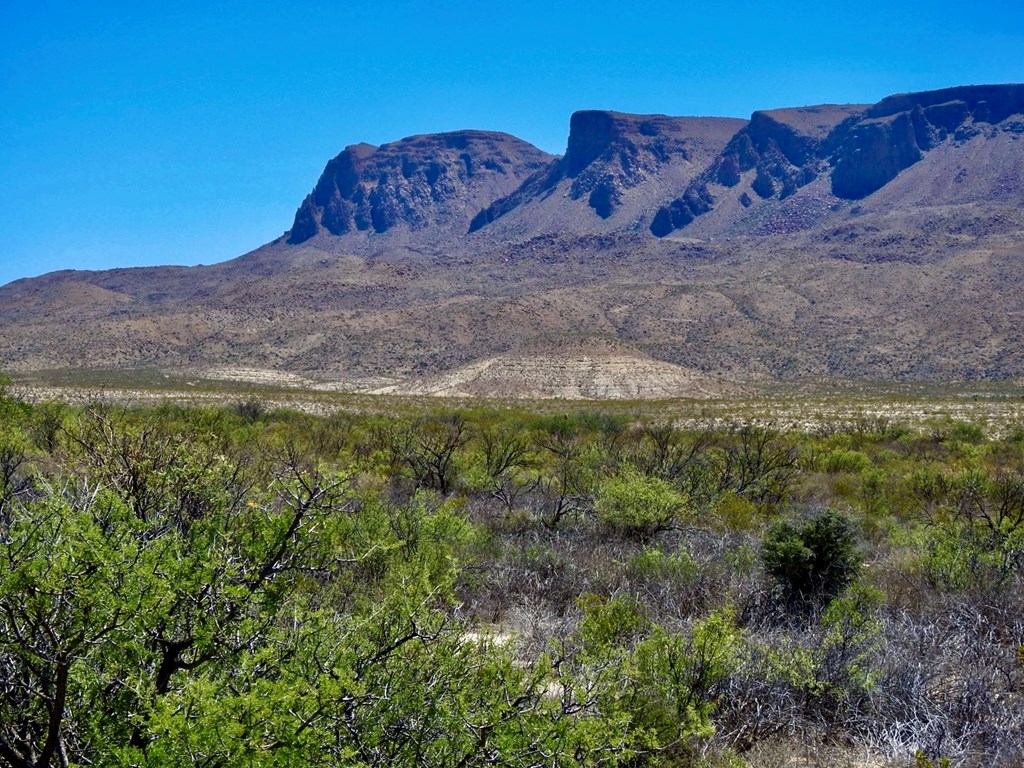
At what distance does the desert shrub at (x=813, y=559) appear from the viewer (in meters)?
8.37

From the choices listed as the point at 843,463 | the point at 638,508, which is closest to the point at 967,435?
the point at 843,463

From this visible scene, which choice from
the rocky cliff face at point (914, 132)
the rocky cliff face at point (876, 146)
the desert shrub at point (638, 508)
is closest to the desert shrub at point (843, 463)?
the desert shrub at point (638, 508)

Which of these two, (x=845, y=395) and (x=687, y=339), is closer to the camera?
(x=845, y=395)

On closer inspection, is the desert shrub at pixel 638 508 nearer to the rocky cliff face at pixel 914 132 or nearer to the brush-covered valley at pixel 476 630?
the brush-covered valley at pixel 476 630

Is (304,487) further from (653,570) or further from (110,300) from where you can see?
(110,300)

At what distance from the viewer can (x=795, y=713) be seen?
18.8 ft

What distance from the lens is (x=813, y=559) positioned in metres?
8.51

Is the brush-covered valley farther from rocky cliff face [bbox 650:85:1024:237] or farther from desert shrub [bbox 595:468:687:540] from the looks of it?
rocky cliff face [bbox 650:85:1024:237]

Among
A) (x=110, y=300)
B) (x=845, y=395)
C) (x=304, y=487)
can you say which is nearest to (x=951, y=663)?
(x=304, y=487)

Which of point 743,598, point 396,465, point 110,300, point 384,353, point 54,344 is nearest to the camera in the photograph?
point 743,598

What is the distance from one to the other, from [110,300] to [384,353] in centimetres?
8388

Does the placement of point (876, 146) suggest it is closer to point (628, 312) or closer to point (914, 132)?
point (914, 132)

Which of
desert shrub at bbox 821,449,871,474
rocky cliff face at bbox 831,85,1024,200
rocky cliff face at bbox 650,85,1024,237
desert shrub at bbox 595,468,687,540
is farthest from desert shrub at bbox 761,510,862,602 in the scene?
rocky cliff face at bbox 650,85,1024,237

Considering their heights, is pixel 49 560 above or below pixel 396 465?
above
